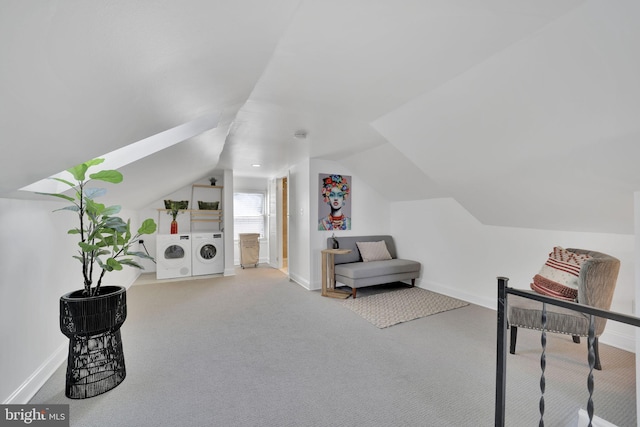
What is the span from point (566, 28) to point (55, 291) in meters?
3.95

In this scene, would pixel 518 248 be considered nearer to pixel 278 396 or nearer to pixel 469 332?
pixel 469 332

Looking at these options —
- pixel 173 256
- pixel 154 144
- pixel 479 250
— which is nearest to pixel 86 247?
pixel 154 144

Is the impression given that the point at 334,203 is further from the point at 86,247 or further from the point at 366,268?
the point at 86,247

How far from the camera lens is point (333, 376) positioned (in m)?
2.14

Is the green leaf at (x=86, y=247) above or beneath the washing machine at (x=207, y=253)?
above

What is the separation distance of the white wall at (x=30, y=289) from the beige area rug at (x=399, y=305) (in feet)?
9.67

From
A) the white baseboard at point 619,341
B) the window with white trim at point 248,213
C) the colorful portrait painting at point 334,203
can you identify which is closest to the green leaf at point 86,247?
the colorful portrait painting at point 334,203

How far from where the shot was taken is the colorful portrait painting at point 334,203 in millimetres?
4871

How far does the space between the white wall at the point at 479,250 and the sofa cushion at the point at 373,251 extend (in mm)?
436

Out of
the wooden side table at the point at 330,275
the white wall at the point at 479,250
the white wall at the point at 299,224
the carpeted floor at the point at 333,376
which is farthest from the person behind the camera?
the white wall at the point at 299,224

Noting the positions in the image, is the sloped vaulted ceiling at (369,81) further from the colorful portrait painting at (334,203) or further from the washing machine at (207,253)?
the washing machine at (207,253)

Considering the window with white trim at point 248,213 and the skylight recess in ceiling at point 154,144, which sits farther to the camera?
the window with white trim at point 248,213

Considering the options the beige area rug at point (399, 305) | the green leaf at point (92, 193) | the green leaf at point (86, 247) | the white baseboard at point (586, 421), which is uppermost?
the green leaf at point (92, 193)

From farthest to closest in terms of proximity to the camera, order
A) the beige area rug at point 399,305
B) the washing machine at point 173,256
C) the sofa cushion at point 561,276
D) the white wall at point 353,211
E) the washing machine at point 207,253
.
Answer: the washing machine at point 207,253
the washing machine at point 173,256
the white wall at point 353,211
the beige area rug at point 399,305
the sofa cushion at point 561,276
